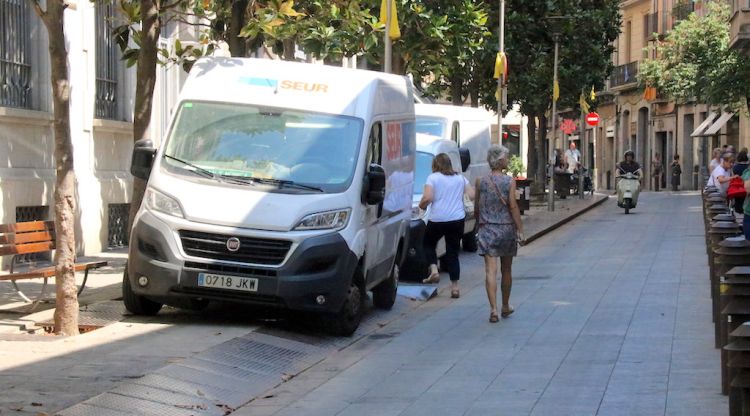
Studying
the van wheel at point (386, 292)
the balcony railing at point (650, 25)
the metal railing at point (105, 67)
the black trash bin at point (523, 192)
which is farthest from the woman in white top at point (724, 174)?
the balcony railing at point (650, 25)

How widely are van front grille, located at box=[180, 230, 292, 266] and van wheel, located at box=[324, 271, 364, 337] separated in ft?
2.74

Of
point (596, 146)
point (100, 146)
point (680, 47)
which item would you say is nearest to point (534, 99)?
point (680, 47)

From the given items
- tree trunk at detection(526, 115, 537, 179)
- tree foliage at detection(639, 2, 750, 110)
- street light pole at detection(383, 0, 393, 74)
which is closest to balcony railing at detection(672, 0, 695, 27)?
tree foliage at detection(639, 2, 750, 110)

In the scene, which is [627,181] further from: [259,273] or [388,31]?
[259,273]

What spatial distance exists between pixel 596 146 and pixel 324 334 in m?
69.0

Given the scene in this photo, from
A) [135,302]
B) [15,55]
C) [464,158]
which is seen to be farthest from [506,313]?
[464,158]

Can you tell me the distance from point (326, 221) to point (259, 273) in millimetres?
783

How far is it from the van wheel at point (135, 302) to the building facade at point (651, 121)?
134 ft

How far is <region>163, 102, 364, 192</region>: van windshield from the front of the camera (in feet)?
39.4

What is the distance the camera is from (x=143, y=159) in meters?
12.1

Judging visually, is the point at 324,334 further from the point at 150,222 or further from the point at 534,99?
the point at 534,99

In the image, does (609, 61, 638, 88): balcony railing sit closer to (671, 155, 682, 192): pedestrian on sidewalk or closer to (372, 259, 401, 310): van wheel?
(671, 155, 682, 192): pedestrian on sidewalk

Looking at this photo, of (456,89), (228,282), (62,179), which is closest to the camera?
(62,179)

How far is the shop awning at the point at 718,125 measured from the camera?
2062 inches
